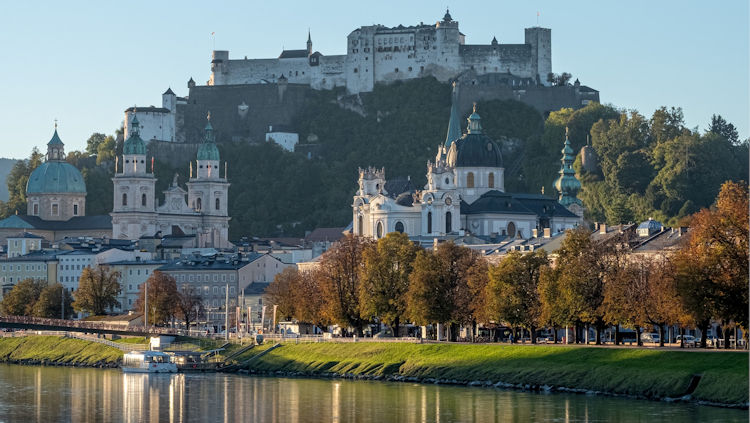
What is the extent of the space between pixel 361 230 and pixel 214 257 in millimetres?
10891

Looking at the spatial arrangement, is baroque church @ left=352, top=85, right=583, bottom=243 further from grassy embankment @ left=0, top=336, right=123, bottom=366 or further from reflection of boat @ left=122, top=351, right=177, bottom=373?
reflection of boat @ left=122, top=351, right=177, bottom=373

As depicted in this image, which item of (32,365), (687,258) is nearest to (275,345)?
(32,365)

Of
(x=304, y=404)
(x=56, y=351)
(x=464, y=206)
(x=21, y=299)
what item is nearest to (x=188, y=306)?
(x=56, y=351)

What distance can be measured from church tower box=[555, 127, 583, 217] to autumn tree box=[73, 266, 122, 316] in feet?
122

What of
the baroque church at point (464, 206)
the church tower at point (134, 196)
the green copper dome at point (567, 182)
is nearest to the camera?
the baroque church at point (464, 206)

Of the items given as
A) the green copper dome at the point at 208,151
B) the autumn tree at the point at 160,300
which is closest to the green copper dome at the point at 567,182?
the green copper dome at the point at 208,151

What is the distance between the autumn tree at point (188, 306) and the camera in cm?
11431

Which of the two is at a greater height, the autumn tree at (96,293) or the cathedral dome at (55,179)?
the cathedral dome at (55,179)

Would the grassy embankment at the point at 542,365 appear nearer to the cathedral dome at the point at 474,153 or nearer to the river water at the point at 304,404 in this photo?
the river water at the point at 304,404

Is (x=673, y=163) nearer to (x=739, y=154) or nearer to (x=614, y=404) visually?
(x=739, y=154)

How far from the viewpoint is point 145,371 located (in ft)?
301

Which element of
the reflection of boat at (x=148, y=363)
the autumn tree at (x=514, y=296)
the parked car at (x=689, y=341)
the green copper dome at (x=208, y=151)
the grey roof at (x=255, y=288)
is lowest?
the reflection of boat at (x=148, y=363)

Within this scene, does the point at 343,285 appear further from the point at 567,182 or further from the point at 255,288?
the point at 567,182

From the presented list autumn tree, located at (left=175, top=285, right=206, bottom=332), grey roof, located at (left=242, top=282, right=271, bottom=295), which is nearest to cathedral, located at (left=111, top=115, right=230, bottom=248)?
grey roof, located at (left=242, top=282, right=271, bottom=295)
